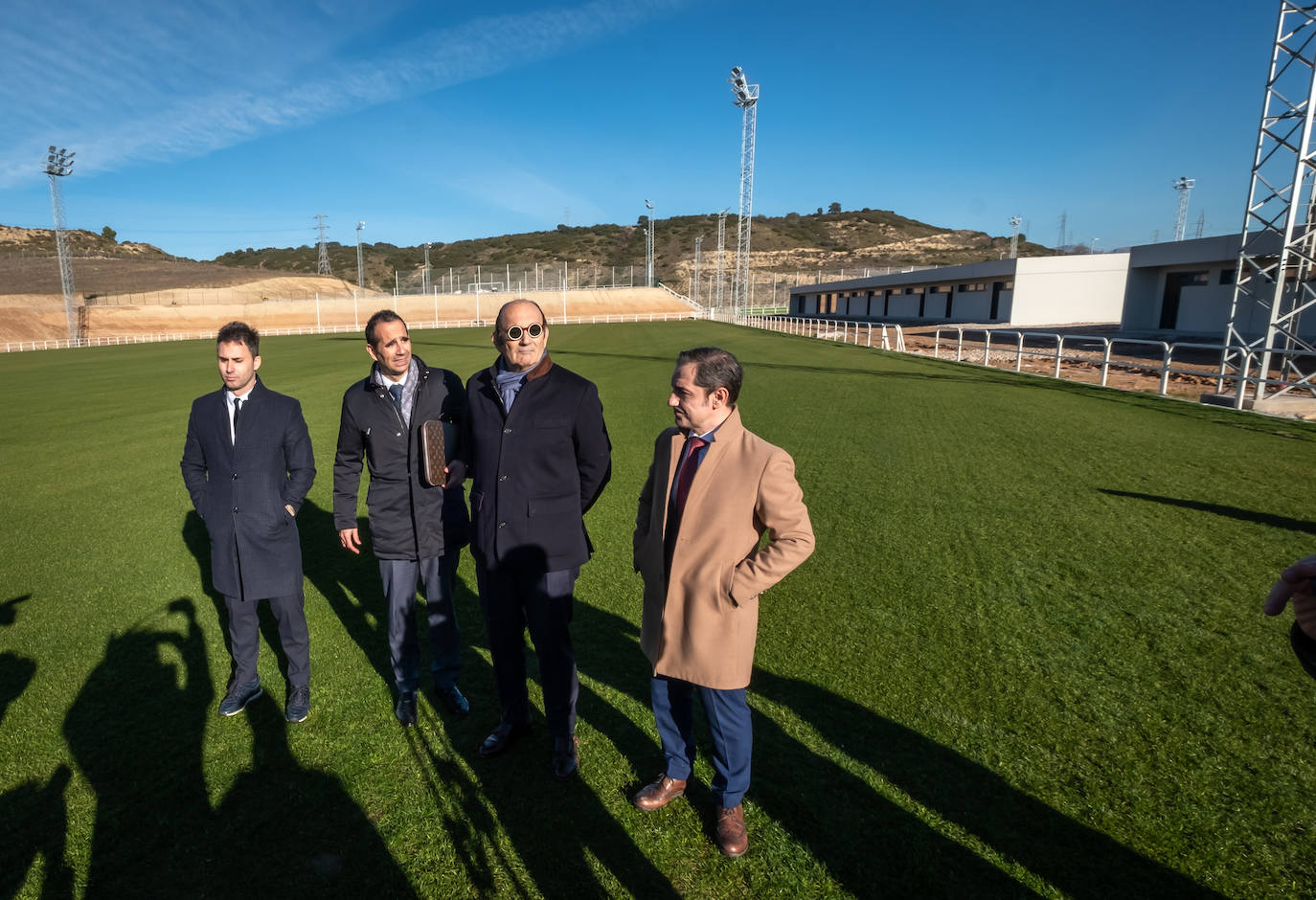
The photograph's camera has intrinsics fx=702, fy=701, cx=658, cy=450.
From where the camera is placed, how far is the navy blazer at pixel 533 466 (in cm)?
282

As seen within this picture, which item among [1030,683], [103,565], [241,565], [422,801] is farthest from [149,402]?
[1030,683]

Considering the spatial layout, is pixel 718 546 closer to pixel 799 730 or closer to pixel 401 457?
pixel 799 730

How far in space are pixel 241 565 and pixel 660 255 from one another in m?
124

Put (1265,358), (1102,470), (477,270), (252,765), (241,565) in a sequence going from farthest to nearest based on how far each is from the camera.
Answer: (477,270)
(1265,358)
(1102,470)
(241,565)
(252,765)

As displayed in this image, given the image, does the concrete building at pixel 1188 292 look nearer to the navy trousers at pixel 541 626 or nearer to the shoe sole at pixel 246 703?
the navy trousers at pixel 541 626

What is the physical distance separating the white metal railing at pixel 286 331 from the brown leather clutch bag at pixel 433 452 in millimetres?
52716

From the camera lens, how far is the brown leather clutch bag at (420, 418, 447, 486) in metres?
3.15

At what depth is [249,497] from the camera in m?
3.28

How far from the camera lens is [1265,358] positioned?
11.4 m

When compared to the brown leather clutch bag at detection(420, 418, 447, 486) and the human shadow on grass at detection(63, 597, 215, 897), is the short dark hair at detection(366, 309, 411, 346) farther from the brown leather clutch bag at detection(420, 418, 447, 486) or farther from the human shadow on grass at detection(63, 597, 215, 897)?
the human shadow on grass at detection(63, 597, 215, 897)

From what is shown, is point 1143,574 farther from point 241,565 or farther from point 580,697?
point 241,565

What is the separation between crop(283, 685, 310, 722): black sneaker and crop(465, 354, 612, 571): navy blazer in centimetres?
131

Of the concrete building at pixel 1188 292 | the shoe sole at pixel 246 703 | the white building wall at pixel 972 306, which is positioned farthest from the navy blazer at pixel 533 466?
the white building wall at pixel 972 306

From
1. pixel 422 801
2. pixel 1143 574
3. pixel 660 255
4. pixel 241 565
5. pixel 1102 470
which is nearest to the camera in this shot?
pixel 422 801
